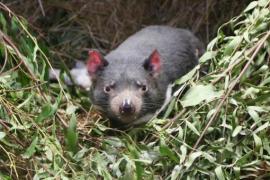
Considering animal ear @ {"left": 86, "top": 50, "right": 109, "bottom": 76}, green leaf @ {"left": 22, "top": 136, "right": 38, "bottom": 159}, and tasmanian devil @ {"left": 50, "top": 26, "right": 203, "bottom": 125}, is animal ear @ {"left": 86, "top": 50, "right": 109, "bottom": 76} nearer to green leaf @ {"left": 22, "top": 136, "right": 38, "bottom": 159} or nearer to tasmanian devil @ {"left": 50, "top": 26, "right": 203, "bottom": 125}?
tasmanian devil @ {"left": 50, "top": 26, "right": 203, "bottom": 125}

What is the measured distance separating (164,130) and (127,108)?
29 centimetres

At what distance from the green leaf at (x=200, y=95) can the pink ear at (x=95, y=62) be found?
2.40 ft

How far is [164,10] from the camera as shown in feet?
19.6

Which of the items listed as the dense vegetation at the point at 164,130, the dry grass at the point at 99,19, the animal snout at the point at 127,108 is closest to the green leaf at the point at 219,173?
the dense vegetation at the point at 164,130

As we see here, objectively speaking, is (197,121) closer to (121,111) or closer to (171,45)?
(121,111)

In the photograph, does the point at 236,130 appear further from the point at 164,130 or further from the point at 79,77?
the point at 79,77

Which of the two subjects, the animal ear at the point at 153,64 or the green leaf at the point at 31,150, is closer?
the green leaf at the point at 31,150

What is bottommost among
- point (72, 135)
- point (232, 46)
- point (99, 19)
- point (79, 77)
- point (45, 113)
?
point (79, 77)

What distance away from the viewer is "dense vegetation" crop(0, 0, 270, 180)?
3.59 meters

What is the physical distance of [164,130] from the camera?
3.84 metres

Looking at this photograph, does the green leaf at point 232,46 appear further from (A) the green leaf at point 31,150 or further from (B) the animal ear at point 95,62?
(A) the green leaf at point 31,150

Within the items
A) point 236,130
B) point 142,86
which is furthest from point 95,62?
point 236,130

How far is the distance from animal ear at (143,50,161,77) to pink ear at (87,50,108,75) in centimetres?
26

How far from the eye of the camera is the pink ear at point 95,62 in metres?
4.32
